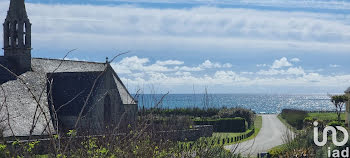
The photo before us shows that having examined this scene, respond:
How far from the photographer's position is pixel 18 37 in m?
33.6

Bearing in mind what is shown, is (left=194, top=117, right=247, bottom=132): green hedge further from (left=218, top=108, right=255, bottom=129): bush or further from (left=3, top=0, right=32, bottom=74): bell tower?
(left=3, top=0, right=32, bottom=74): bell tower

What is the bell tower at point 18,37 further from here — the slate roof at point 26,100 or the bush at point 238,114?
the bush at point 238,114

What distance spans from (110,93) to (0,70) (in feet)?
25.5

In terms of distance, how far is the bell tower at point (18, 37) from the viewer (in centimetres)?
3338

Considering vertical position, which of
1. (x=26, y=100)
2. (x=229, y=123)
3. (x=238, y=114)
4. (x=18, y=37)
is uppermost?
(x=18, y=37)

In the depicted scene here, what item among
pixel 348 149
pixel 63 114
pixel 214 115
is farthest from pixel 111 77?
pixel 348 149

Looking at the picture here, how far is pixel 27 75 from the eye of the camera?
32.4m

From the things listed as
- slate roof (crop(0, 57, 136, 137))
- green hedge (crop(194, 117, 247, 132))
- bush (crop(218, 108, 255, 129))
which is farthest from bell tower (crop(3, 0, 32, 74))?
bush (crop(218, 108, 255, 129))

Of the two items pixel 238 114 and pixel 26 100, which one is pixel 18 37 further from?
pixel 238 114

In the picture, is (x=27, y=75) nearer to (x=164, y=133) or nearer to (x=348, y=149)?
(x=164, y=133)

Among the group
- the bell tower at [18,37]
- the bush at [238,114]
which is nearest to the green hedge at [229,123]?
the bush at [238,114]

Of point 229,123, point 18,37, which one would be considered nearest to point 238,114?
point 229,123

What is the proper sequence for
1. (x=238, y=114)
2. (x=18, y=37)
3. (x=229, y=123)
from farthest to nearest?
(x=238, y=114) < (x=229, y=123) < (x=18, y=37)

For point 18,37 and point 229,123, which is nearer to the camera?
point 18,37
